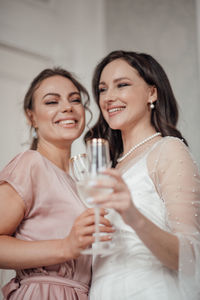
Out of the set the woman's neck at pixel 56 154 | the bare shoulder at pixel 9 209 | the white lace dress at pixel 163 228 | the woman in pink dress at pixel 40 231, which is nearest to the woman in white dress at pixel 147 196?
the white lace dress at pixel 163 228

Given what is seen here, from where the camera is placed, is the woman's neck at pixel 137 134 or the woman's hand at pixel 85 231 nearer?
the woman's hand at pixel 85 231

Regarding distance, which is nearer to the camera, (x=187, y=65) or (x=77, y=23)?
(x=187, y=65)

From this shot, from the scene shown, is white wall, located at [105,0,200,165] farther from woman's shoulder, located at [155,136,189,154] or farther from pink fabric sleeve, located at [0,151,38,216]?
pink fabric sleeve, located at [0,151,38,216]

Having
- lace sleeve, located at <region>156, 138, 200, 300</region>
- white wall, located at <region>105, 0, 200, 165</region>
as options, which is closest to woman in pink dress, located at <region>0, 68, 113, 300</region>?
lace sleeve, located at <region>156, 138, 200, 300</region>

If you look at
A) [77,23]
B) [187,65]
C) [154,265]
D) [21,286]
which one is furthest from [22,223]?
[77,23]

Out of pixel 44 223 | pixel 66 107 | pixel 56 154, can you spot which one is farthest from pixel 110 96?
pixel 44 223

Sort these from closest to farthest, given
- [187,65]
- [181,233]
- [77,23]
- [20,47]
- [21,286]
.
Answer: [181,233] < [21,286] < [187,65] < [20,47] < [77,23]

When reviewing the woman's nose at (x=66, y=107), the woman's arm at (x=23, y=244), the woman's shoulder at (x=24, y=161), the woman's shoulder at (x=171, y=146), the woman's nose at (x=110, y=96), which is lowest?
the woman's arm at (x=23, y=244)

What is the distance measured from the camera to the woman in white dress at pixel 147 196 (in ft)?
4.14

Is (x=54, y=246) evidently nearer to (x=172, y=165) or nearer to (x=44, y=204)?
(x=44, y=204)

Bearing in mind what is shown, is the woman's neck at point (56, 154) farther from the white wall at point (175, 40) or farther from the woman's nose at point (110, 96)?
the white wall at point (175, 40)

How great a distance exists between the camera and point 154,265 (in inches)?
57.9

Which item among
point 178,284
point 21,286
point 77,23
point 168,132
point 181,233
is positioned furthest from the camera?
point 77,23

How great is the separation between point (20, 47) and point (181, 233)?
2204 mm
